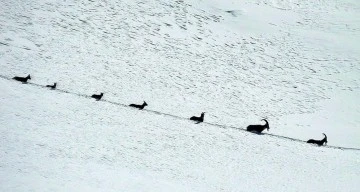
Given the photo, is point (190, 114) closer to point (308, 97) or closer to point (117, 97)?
point (117, 97)

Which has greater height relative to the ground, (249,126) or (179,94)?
(249,126)

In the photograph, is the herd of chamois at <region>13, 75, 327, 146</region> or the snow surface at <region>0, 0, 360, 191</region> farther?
the herd of chamois at <region>13, 75, 327, 146</region>

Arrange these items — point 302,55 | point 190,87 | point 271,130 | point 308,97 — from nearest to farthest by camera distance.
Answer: point 271,130
point 190,87
point 308,97
point 302,55

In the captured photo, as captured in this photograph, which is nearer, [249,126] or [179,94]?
[249,126]

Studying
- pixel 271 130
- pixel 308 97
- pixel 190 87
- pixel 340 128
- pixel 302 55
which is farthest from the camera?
pixel 302 55

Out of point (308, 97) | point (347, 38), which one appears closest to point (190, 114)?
point (308, 97)

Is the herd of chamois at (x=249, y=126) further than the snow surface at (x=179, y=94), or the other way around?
the herd of chamois at (x=249, y=126)

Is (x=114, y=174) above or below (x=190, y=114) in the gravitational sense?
above

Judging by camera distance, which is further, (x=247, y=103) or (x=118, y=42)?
(x=118, y=42)
